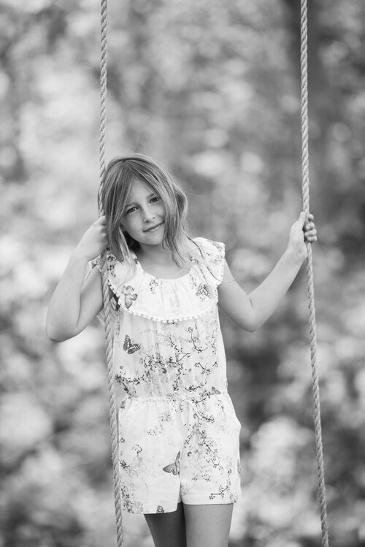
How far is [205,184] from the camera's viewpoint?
3863mm

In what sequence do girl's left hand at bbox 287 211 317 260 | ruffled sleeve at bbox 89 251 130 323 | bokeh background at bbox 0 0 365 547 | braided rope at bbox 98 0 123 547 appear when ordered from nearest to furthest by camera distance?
braided rope at bbox 98 0 123 547 < ruffled sleeve at bbox 89 251 130 323 < girl's left hand at bbox 287 211 317 260 < bokeh background at bbox 0 0 365 547

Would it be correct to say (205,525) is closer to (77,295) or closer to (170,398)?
(170,398)

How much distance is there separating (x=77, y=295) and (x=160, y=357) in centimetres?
20

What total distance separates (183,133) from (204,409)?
93.0 inches

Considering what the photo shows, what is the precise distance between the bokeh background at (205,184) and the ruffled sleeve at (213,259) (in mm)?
1938

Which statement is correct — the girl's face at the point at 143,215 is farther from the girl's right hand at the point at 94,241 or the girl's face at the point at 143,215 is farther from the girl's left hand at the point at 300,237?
the girl's left hand at the point at 300,237

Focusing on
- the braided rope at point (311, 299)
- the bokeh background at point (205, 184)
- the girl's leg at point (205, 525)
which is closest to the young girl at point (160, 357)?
the girl's leg at point (205, 525)

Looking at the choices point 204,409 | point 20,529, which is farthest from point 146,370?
point 20,529

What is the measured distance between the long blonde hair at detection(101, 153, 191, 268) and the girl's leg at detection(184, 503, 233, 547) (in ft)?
1.58

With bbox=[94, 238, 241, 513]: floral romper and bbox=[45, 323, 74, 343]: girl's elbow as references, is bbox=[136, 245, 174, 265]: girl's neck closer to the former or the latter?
bbox=[94, 238, 241, 513]: floral romper

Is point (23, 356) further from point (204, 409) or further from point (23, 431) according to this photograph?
point (204, 409)

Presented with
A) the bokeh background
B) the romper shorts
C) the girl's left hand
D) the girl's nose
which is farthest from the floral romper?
the bokeh background

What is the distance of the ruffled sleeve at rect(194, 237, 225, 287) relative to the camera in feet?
5.87

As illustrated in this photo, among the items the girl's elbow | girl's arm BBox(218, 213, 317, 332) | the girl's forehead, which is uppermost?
the girl's forehead
